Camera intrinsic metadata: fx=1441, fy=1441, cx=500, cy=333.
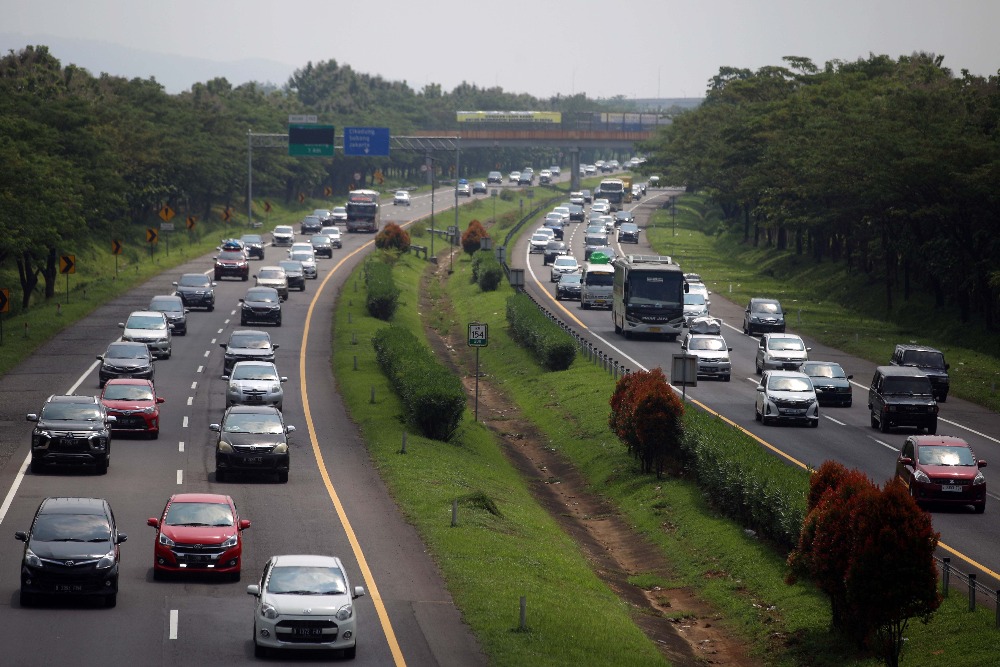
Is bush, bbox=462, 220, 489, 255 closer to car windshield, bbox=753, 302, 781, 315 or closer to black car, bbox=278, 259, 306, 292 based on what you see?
black car, bbox=278, 259, 306, 292

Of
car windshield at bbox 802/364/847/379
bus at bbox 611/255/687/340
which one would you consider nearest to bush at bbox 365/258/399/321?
bus at bbox 611/255/687/340

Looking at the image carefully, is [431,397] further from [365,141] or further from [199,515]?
[365,141]

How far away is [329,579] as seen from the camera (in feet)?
71.6

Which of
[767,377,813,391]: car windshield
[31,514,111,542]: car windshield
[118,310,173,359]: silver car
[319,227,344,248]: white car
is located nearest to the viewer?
[31,514,111,542]: car windshield

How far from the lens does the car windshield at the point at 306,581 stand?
21516 mm

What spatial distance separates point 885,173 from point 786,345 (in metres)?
16.6

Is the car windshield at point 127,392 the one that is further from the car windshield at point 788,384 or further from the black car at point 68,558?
the car windshield at point 788,384

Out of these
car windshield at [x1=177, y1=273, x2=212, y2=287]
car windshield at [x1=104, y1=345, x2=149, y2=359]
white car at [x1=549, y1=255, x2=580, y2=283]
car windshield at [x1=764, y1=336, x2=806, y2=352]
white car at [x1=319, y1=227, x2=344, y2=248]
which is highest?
car windshield at [x1=764, y1=336, x2=806, y2=352]

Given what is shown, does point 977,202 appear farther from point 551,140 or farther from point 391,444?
point 551,140

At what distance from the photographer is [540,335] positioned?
64062 millimetres

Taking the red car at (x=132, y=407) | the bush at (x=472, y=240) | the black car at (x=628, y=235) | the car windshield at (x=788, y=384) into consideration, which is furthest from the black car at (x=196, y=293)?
the black car at (x=628, y=235)

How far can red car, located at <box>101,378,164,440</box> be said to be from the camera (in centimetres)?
4147

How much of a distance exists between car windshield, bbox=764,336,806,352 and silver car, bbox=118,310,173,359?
24.4 meters

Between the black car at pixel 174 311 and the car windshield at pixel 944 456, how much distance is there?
39101mm
